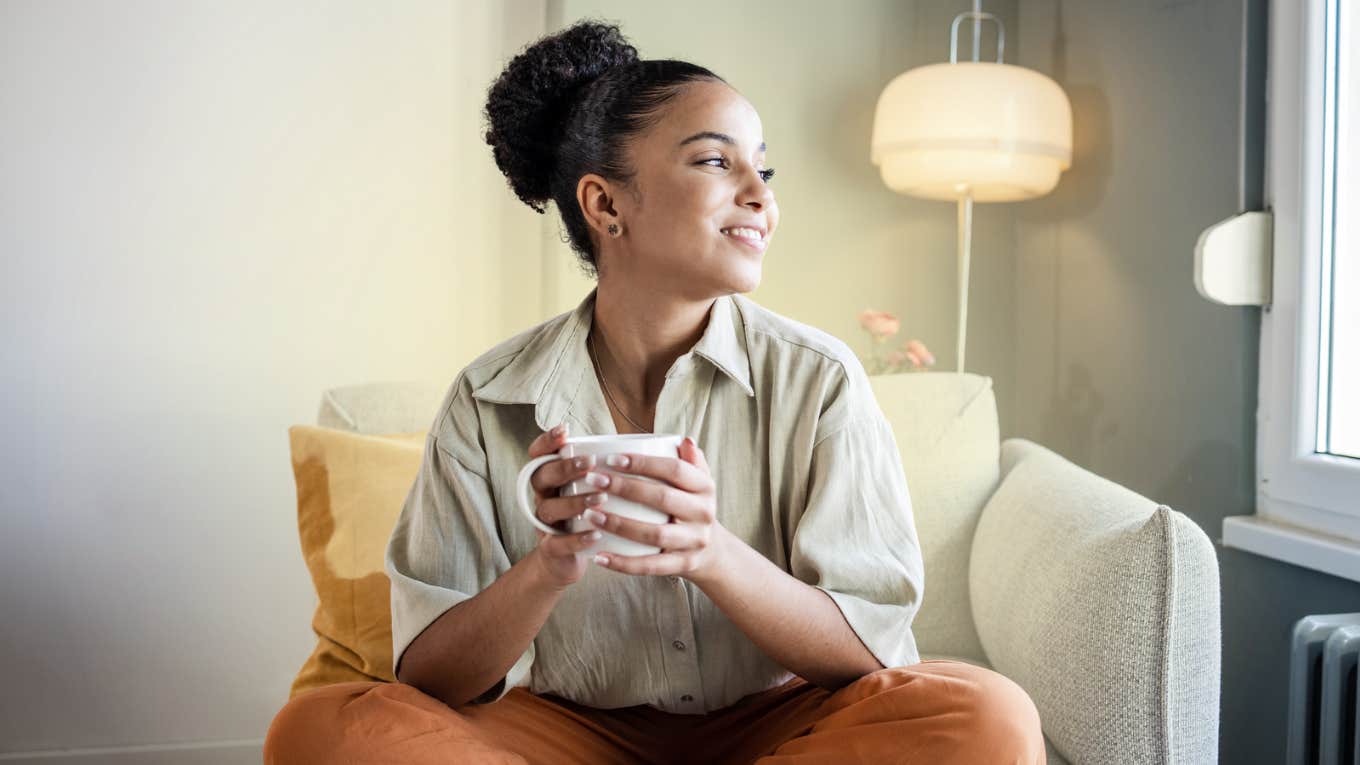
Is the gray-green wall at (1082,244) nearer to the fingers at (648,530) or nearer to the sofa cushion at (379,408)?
the sofa cushion at (379,408)

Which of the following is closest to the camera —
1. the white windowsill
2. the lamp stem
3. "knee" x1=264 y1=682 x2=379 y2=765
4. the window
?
"knee" x1=264 y1=682 x2=379 y2=765

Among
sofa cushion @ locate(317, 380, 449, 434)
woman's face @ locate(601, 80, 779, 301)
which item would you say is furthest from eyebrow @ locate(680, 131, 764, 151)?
sofa cushion @ locate(317, 380, 449, 434)

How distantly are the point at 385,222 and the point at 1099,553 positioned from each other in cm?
170

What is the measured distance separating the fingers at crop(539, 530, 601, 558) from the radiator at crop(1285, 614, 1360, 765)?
1024mm

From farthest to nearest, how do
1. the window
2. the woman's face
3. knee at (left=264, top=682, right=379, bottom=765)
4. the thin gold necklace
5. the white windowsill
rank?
1. the window
2. the white windowsill
3. the thin gold necklace
4. the woman's face
5. knee at (left=264, top=682, right=379, bottom=765)

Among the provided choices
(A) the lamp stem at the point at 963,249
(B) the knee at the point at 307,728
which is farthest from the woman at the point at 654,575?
(A) the lamp stem at the point at 963,249

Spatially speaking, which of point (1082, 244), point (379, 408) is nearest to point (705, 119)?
point (379, 408)

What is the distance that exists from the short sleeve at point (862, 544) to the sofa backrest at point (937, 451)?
20.8 inches

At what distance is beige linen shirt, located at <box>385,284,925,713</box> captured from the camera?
1131 mm

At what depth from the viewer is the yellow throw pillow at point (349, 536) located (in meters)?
1.54

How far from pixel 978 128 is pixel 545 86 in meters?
1.15

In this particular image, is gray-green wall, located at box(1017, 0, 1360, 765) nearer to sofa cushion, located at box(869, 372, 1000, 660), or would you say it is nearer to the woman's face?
sofa cushion, located at box(869, 372, 1000, 660)

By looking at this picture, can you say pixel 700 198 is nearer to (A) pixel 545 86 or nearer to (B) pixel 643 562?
(A) pixel 545 86

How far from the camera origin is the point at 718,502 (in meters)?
1.19
